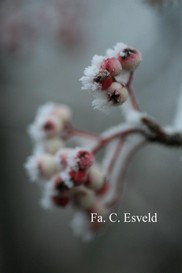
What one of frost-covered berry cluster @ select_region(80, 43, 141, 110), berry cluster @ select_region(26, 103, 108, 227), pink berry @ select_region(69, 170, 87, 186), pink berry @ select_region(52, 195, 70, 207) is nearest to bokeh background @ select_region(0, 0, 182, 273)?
berry cluster @ select_region(26, 103, 108, 227)

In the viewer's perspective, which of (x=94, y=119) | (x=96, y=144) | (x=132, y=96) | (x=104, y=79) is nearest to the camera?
(x=104, y=79)

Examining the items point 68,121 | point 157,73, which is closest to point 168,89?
point 157,73

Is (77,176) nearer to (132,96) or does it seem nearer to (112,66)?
(132,96)

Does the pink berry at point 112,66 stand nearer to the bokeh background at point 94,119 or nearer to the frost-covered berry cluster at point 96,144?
the frost-covered berry cluster at point 96,144

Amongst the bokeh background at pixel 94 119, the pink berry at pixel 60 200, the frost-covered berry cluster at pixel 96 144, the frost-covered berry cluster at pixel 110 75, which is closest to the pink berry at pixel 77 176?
the frost-covered berry cluster at pixel 96 144

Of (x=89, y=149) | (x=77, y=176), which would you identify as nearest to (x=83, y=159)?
(x=77, y=176)
